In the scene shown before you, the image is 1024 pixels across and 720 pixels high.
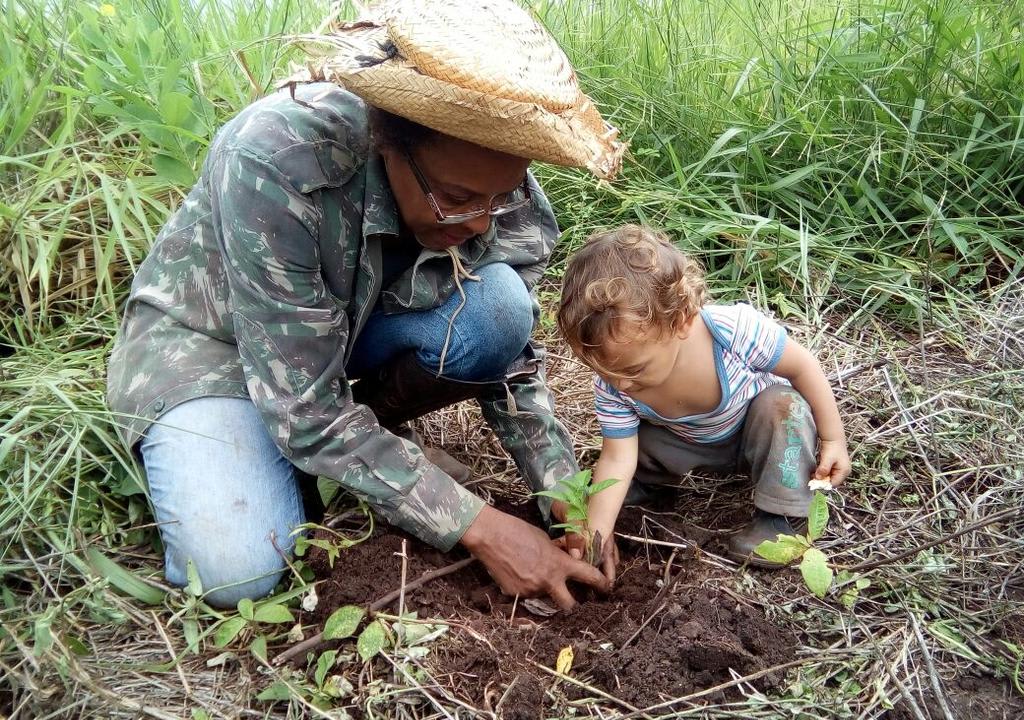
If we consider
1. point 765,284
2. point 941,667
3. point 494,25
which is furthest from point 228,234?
point 765,284

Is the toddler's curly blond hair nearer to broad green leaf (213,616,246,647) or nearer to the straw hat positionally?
the straw hat

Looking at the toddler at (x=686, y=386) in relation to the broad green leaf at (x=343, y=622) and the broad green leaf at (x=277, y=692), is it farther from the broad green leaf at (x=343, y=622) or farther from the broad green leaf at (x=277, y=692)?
the broad green leaf at (x=277, y=692)

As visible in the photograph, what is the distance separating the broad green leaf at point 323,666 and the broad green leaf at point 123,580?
1.46 feet

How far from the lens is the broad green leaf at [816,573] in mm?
1570

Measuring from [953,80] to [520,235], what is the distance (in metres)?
1.80

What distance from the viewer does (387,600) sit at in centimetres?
192

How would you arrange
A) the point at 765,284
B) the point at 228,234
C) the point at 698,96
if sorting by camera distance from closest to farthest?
the point at 228,234, the point at 765,284, the point at 698,96

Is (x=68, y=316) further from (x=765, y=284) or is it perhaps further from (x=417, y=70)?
(x=765, y=284)

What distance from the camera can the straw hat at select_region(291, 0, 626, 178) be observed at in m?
1.58

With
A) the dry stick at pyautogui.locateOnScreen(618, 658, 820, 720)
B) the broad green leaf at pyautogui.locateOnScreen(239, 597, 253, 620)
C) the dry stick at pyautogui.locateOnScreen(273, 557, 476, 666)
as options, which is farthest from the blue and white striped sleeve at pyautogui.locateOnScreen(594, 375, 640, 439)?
the broad green leaf at pyautogui.locateOnScreen(239, 597, 253, 620)

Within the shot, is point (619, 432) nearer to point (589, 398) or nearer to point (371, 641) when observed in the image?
point (589, 398)

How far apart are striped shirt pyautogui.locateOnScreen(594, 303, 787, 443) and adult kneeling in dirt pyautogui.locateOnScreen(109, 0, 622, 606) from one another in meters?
0.17

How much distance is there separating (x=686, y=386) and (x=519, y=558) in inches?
21.9

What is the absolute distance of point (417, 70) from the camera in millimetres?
1611
